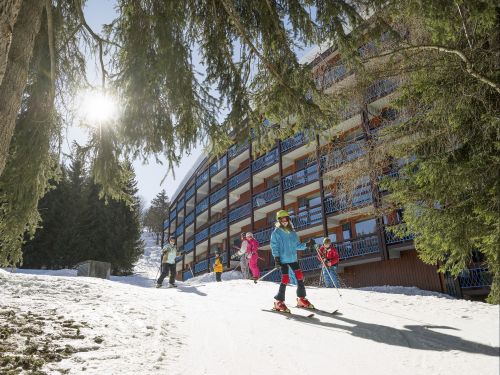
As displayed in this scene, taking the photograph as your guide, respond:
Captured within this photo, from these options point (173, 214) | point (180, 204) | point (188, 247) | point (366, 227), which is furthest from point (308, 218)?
point (173, 214)

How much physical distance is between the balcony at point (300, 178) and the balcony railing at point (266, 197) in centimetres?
115

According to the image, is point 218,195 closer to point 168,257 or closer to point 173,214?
point 173,214

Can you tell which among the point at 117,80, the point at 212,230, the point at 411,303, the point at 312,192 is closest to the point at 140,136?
the point at 117,80

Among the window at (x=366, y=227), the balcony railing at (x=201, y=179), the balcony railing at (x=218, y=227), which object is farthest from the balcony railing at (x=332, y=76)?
the balcony railing at (x=201, y=179)

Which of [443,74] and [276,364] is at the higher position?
[443,74]

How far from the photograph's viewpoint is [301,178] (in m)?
24.5

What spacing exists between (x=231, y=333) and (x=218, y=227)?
2898 cm

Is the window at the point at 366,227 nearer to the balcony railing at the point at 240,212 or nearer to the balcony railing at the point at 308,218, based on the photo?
the balcony railing at the point at 308,218

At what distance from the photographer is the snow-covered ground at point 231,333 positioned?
749mm

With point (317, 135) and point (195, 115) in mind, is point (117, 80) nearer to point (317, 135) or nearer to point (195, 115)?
point (195, 115)

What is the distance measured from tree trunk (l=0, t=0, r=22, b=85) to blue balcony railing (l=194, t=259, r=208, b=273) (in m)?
32.2

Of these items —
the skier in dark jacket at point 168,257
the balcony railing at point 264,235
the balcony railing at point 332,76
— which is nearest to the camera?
the balcony railing at point 332,76

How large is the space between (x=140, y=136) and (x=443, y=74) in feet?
13.4

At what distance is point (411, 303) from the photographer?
96 cm
